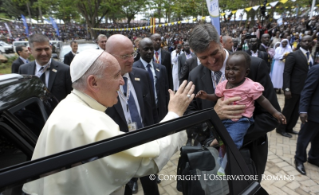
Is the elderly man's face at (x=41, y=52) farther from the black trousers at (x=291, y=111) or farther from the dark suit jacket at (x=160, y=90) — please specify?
the black trousers at (x=291, y=111)

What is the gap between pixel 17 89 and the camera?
1.89 m

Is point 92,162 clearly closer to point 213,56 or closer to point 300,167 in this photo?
point 213,56

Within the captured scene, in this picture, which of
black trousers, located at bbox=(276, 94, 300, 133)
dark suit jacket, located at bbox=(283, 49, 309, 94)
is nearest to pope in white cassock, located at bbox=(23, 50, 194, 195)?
dark suit jacket, located at bbox=(283, 49, 309, 94)

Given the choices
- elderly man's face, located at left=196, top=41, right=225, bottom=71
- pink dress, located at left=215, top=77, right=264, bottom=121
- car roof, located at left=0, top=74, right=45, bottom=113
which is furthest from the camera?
elderly man's face, located at left=196, top=41, right=225, bottom=71

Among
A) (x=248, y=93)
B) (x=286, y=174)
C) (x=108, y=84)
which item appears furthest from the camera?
(x=286, y=174)

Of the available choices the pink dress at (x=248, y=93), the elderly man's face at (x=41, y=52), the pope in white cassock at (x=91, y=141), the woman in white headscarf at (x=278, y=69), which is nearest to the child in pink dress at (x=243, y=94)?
the pink dress at (x=248, y=93)

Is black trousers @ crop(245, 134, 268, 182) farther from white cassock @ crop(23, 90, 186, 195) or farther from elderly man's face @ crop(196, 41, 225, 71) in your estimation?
white cassock @ crop(23, 90, 186, 195)

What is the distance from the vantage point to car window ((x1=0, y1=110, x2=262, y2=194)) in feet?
2.38

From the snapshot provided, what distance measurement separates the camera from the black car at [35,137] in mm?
700

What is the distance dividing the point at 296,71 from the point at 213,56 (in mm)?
3303

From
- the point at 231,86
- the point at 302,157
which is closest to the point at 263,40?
the point at 302,157

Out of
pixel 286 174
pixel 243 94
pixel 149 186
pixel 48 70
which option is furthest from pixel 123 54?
pixel 286 174

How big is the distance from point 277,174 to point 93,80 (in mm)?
3333

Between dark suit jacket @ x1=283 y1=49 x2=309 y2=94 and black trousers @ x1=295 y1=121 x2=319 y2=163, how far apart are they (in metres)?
1.21
